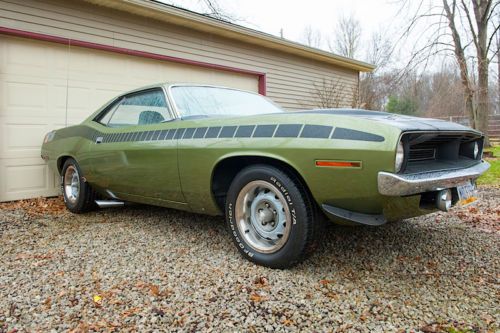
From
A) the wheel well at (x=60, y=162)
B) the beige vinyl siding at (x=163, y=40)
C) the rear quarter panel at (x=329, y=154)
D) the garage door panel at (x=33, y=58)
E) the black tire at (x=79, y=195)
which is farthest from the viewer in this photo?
the beige vinyl siding at (x=163, y=40)

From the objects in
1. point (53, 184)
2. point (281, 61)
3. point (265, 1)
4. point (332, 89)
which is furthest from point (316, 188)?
point (265, 1)

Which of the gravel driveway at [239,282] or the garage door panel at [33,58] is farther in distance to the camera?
the garage door panel at [33,58]

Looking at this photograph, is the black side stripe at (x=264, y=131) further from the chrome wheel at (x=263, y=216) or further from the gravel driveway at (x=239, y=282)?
the gravel driveway at (x=239, y=282)

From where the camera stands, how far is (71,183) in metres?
4.57

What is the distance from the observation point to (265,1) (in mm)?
13281

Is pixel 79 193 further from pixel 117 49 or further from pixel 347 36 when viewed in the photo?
pixel 347 36

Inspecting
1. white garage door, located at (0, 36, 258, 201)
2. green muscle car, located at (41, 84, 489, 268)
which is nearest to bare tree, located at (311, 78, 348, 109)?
white garage door, located at (0, 36, 258, 201)

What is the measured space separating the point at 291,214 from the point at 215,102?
62.4 inches

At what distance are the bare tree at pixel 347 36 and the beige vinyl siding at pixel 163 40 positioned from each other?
54.8 ft

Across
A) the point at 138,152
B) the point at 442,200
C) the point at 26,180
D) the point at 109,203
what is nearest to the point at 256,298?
the point at 442,200

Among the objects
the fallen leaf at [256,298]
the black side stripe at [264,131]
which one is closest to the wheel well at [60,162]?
the black side stripe at [264,131]

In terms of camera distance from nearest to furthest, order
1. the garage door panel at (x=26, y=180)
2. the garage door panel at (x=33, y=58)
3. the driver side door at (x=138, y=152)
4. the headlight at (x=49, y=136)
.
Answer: the driver side door at (x=138, y=152)
the headlight at (x=49, y=136)
the garage door panel at (x=33, y=58)
the garage door panel at (x=26, y=180)

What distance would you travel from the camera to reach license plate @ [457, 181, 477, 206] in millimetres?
2320

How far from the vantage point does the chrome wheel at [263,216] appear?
2414 millimetres
